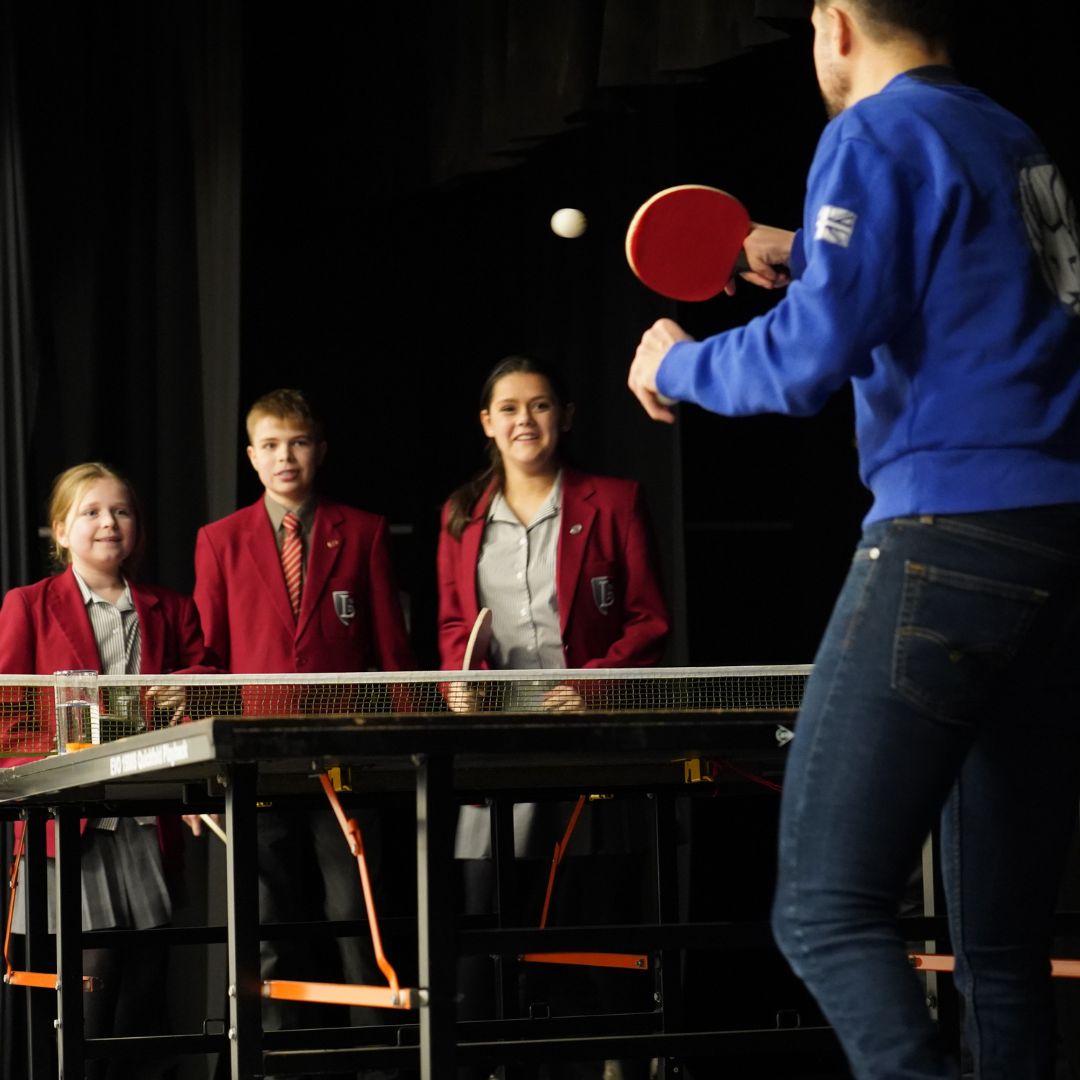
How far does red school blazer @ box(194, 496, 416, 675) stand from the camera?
5.05m

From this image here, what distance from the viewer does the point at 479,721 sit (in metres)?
2.32

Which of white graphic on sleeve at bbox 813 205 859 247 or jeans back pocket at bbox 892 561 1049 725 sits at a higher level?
white graphic on sleeve at bbox 813 205 859 247

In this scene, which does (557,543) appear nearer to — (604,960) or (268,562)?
(268,562)

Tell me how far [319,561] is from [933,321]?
10.6ft

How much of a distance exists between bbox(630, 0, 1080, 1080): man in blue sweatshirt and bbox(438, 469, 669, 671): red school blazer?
8.57 ft

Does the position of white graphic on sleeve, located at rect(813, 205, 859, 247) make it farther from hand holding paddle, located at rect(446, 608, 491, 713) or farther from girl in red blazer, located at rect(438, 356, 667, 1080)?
girl in red blazer, located at rect(438, 356, 667, 1080)

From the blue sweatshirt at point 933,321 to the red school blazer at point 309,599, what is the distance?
3.08 meters

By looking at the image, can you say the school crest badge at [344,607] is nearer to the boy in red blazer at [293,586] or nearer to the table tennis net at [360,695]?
the boy in red blazer at [293,586]

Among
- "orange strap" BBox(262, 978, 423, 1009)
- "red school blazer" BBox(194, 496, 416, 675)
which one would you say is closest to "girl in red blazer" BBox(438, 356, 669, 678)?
"red school blazer" BBox(194, 496, 416, 675)

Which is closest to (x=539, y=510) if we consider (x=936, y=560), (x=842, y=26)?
(x=842, y=26)

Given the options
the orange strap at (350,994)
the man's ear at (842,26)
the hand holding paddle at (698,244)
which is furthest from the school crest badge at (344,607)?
the man's ear at (842,26)

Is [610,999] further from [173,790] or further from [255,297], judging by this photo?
[255,297]

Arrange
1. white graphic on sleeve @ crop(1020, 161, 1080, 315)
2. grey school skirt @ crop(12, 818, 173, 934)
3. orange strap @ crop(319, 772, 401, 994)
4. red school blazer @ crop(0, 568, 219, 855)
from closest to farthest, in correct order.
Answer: white graphic on sleeve @ crop(1020, 161, 1080, 315) < orange strap @ crop(319, 772, 401, 994) < grey school skirt @ crop(12, 818, 173, 934) < red school blazer @ crop(0, 568, 219, 855)

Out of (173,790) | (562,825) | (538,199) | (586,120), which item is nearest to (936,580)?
(173,790)
